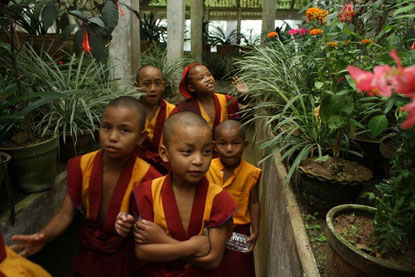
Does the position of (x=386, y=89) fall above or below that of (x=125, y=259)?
above

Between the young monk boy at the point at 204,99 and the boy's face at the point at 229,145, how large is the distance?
37.2 inches

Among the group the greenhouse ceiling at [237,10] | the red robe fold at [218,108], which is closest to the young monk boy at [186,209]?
the red robe fold at [218,108]

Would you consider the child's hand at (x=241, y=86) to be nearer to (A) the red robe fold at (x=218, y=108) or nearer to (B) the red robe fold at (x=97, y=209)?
(A) the red robe fold at (x=218, y=108)

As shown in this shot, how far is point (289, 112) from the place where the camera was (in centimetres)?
259

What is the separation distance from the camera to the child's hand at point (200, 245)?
4.61ft

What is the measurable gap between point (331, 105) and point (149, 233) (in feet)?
2.85

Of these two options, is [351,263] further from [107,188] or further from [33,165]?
[33,165]

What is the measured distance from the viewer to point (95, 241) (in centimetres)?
168

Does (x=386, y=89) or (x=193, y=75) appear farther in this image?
(x=193, y=75)

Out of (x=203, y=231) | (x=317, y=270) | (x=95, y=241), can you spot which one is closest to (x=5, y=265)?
(x=95, y=241)

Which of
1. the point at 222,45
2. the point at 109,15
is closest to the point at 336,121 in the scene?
the point at 109,15

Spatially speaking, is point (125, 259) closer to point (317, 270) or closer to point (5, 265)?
point (5, 265)

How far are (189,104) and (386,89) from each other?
2.82 metres

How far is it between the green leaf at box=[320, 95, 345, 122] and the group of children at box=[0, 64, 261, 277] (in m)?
0.48
